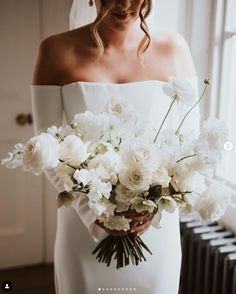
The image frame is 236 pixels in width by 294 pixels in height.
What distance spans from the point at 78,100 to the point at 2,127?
1283 mm

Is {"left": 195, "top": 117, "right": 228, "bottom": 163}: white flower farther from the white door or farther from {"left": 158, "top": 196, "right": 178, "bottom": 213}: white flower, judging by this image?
the white door

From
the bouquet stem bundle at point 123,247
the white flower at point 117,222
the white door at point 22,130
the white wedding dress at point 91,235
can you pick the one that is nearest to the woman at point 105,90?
the white wedding dress at point 91,235

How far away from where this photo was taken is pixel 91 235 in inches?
58.5

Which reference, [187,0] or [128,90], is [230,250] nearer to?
[128,90]

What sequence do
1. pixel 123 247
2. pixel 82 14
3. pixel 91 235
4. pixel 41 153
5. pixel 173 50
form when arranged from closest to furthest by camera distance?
1. pixel 41 153
2. pixel 123 247
3. pixel 91 235
4. pixel 173 50
5. pixel 82 14

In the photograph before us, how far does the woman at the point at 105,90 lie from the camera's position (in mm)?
1496

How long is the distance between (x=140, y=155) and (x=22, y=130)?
1.76 metres

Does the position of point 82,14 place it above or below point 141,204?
above

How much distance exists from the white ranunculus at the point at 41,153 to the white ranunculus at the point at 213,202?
35cm

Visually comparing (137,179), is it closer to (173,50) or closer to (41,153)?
(41,153)

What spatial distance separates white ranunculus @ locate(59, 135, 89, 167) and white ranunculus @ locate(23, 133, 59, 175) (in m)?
0.02

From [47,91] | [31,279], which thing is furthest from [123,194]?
[31,279]

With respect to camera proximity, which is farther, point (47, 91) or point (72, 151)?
point (47, 91)

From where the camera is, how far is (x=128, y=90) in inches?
60.2
